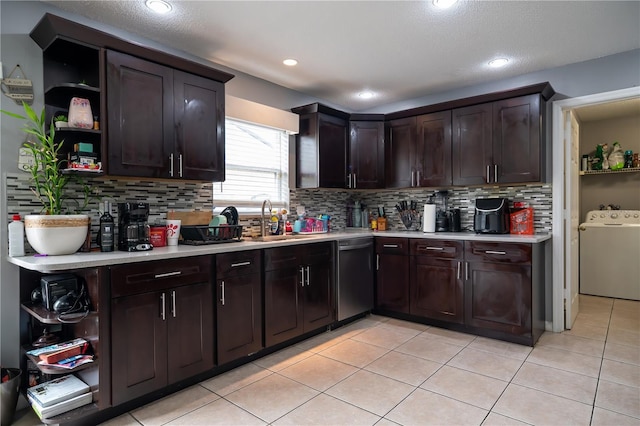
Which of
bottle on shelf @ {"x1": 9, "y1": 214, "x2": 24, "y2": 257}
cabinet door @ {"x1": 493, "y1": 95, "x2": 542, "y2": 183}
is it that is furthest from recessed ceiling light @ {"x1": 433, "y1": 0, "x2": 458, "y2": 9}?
bottle on shelf @ {"x1": 9, "y1": 214, "x2": 24, "y2": 257}

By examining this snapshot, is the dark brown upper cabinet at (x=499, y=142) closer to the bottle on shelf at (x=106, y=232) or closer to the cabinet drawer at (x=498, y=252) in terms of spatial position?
the cabinet drawer at (x=498, y=252)

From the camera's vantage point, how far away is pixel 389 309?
3941mm

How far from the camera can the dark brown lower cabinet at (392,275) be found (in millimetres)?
3816

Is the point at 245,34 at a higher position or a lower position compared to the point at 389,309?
higher

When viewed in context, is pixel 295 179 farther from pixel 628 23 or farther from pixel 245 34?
pixel 628 23

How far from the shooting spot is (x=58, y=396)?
193cm

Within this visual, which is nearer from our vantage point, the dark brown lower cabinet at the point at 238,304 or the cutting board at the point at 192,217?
the dark brown lower cabinet at the point at 238,304

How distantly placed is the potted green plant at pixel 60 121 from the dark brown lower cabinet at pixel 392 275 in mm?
2932

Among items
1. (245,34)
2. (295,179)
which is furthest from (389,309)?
(245,34)

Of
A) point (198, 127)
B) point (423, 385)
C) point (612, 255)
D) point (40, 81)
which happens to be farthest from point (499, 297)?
point (40, 81)

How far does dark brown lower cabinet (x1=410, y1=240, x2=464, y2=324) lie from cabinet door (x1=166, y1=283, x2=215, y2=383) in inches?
83.3

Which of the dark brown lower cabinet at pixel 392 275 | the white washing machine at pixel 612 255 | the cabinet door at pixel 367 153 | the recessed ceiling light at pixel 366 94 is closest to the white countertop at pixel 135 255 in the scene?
the dark brown lower cabinet at pixel 392 275

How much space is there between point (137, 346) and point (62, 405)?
0.43 metres

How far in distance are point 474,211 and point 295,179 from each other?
1951 millimetres
